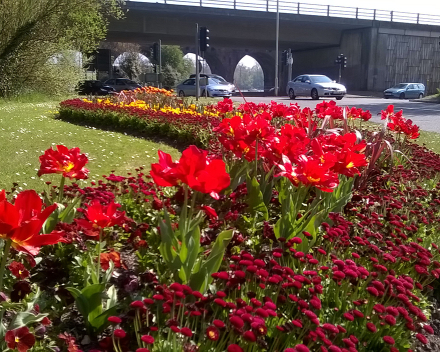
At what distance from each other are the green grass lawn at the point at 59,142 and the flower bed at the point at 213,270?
11.1ft

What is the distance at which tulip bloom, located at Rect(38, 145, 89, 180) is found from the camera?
2.66 m

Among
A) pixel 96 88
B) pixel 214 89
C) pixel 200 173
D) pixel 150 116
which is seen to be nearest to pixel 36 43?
pixel 214 89

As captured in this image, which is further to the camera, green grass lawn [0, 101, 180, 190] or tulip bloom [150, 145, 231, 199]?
Answer: green grass lawn [0, 101, 180, 190]

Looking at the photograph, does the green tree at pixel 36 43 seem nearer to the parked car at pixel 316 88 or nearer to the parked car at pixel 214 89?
the parked car at pixel 214 89

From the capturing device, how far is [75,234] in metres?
2.43

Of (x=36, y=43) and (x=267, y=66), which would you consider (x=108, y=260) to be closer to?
(x=36, y=43)

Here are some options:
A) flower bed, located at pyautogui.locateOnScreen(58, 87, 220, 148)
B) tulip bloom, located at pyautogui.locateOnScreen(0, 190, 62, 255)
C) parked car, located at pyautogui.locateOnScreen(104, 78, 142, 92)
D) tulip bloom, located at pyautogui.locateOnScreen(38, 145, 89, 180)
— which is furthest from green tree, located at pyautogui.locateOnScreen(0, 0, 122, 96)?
tulip bloom, located at pyautogui.locateOnScreen(0, 190, 62, 255)

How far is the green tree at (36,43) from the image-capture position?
22266 mm

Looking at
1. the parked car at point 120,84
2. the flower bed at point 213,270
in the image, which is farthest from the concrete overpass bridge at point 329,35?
the flower bed at point 213,270

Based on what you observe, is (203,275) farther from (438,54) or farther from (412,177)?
(438,54)

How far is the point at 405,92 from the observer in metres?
35.6

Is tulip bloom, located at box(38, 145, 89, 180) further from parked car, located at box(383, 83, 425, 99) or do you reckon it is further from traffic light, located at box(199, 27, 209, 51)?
parked car, located at box(383, 83, 425, 99)

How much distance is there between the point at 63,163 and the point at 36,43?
2294cm

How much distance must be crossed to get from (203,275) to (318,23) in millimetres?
43907
